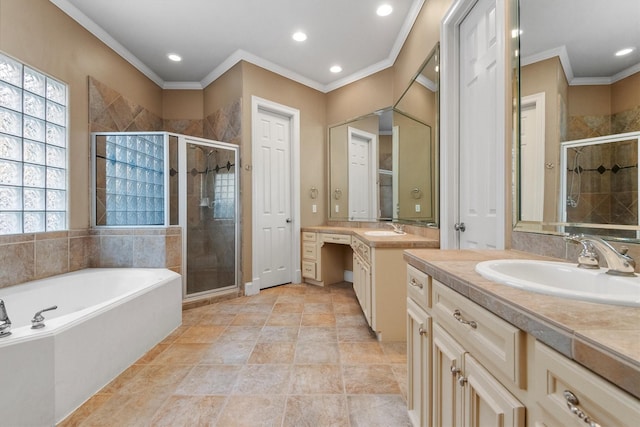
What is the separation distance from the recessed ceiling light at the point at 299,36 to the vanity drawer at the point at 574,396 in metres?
3.21

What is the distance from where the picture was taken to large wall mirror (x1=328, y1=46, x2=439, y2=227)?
7.34 ft

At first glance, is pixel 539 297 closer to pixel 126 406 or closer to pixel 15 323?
pixel 126 406

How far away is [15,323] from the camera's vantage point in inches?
70.9

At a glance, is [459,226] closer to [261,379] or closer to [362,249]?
[362,249]

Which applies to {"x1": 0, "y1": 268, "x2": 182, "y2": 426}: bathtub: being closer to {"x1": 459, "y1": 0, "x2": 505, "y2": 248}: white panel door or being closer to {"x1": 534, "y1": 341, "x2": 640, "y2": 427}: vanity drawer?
{"x1": 534, "y1": 341, "x2": 640, "y2": 427}: vanity drawer

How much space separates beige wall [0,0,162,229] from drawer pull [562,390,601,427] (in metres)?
3.34

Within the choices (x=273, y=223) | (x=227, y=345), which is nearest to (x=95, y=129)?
(x=273, y=223)

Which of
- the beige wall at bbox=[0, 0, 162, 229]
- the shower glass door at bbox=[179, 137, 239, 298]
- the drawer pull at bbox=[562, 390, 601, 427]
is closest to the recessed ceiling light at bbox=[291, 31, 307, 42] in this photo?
the shower glass door at bbox=[179, 137, 239, 298]

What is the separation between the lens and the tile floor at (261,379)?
4.43 ft

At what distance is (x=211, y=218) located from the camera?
3141 millimetres

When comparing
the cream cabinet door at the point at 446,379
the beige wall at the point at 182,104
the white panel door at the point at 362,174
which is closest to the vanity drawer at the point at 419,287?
the cream cabinet door at the point at 446,379

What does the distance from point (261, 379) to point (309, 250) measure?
211 centimetres

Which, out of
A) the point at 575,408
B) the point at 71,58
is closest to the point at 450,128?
the point at 575,408

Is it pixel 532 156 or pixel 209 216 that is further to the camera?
pixel 209 216
